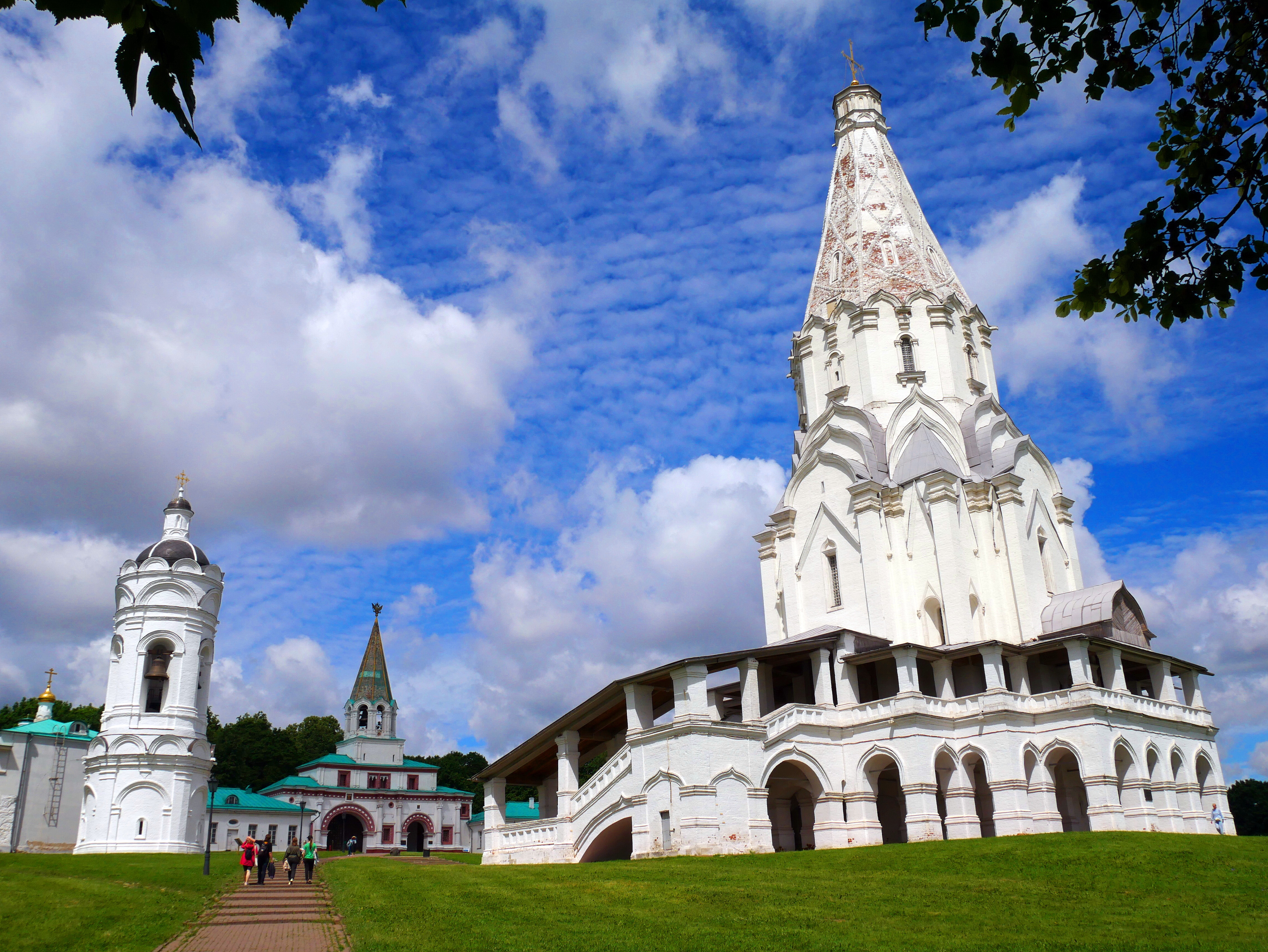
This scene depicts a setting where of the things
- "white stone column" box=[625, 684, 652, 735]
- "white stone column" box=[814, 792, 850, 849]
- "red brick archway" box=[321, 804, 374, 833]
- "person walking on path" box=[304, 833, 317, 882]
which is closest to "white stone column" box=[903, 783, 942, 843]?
"white stone column" box=[814, 792, 850, 849]

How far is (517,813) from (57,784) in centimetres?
2782

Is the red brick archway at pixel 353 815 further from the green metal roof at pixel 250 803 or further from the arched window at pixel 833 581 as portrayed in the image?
the arched window at pixel 833 581

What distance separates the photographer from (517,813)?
6456cm

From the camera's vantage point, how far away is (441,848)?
6694 centimetres

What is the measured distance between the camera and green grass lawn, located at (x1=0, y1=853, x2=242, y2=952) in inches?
517

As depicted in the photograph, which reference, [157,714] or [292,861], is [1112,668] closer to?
[292,861]

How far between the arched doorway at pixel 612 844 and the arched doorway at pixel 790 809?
4324 millimetres

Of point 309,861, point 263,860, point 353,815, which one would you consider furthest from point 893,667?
point 353,815

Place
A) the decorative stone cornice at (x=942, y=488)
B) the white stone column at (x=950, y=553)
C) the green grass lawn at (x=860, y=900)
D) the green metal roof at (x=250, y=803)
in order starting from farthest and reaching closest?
1. the green metal roof at (x=250, y=803)
2. the decorative stone cornice at (x=942, y=488)
3. the white stone column at (x=950, y=553)
4. the green grass lawn at (x=860, y=900)

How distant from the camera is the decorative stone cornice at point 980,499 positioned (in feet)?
110

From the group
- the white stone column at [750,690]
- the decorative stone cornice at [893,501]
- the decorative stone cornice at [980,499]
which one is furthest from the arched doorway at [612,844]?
the decorative stone cornice at [980,499]

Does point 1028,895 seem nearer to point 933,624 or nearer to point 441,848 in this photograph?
point 933,624

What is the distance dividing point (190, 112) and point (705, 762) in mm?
23299

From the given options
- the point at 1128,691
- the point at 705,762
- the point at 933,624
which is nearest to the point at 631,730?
the point at 705,762
